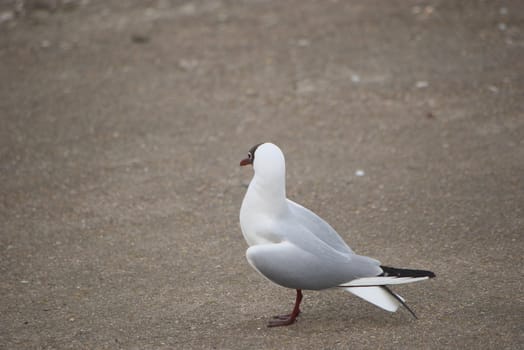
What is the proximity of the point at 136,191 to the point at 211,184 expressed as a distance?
62cm

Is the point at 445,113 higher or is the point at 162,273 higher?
the point at 445,113

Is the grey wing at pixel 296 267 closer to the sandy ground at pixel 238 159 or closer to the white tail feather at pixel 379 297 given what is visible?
the white tail feather at pixel 379 297

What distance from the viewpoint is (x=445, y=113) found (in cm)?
664

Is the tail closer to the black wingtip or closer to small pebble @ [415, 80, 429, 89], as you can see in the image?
the black wingtip

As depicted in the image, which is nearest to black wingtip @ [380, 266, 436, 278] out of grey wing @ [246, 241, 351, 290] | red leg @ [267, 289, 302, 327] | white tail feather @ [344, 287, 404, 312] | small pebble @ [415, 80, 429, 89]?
white tail feather @ [344, 287, 404, 312]

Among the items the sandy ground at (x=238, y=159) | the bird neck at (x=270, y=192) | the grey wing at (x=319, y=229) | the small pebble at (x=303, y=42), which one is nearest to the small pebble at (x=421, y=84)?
the sandy ground at (x=238, y=159)

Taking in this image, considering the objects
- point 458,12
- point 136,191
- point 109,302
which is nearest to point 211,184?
point 136,191

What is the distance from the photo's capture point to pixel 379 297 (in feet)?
12.4

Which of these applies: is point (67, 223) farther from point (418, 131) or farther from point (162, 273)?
point (418, 131)

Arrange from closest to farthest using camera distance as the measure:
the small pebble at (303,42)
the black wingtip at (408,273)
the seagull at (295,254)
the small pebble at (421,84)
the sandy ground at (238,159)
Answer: the black wingtip at (408,273) → the seagull at (295,254) → the sandy ground at (238,159) → the small pebble at (421,84) → the small pebble at (303,42)

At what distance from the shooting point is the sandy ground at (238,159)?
4.15 m

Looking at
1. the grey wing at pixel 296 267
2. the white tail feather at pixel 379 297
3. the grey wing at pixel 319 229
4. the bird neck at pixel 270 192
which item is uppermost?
the bird neck at pixel 270 192

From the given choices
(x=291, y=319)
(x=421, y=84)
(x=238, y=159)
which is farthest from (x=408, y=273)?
(x=421, y=84)

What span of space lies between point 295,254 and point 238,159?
244 centimetres
